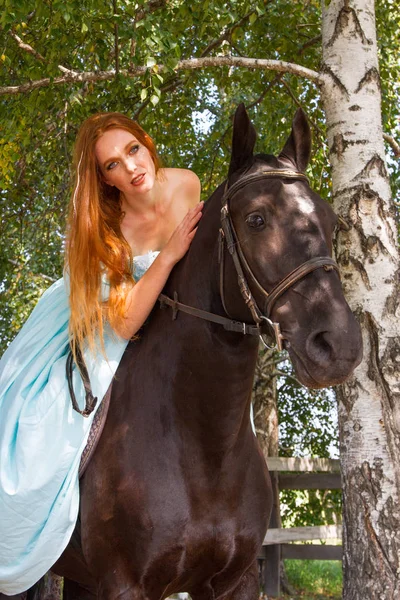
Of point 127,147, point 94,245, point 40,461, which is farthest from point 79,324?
point 127,147

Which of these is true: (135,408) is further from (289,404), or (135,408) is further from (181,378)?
(289,404)

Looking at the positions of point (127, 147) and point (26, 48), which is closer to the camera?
point (127, 147)

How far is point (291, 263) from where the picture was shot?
207cm

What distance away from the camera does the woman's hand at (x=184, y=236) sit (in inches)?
104

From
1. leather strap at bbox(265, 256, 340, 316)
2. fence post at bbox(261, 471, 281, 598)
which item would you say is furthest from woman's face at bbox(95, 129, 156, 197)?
fence post at bbox(261, 471, 281, 598)

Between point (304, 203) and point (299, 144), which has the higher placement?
point (299, 144)

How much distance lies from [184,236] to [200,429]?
715mm

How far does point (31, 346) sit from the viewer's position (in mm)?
3006

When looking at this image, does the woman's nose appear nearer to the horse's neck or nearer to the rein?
the horse's neck

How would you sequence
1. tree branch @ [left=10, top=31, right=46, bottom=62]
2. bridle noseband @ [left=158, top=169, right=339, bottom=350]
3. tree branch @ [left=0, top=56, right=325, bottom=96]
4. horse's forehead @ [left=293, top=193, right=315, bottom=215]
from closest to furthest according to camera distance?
bridle noseband @ [left=158, top=169, right=339, bottom=350] → horse's forehead @ [left=293, top=193, right=315, bottom=215] → tree branch @ [left=0, top=56, right=325, bottom=96] → tree branch @ [left=10, top=31, right=46, bottom=62]

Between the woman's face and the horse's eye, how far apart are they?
1.04 meters

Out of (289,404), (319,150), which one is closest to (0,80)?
(319,150)

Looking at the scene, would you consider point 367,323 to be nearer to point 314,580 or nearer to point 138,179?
point 138,179

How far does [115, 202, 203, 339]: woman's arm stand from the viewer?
264 centimetres
